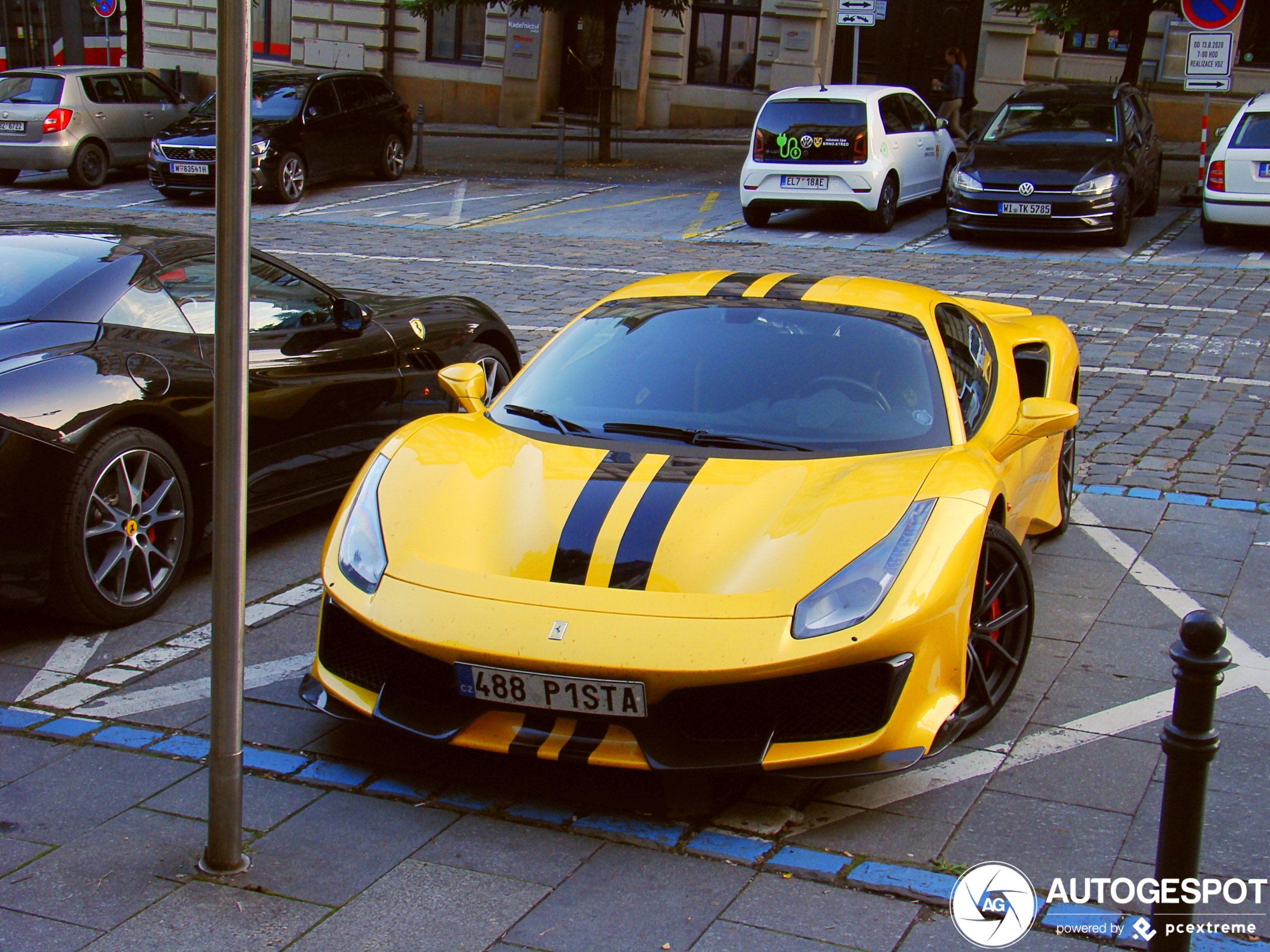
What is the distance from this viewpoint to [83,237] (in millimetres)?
6074

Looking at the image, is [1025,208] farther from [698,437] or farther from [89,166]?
[89,166]

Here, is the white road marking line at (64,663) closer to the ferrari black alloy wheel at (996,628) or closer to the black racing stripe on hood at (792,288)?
the black racing stripe on hood at (792,288)

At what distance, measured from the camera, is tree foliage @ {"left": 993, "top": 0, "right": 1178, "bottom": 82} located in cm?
1944

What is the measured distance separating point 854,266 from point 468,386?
9.69 m

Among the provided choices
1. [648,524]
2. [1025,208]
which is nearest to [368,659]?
[648,524]

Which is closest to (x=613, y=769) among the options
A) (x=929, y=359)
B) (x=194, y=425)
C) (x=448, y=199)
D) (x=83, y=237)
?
(x=929, y=359)

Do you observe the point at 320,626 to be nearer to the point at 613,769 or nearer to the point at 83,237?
the point at 613,769

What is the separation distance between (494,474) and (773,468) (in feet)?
2.83

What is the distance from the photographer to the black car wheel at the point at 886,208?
663 inches

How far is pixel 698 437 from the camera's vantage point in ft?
15.4

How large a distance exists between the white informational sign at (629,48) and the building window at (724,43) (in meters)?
1.21

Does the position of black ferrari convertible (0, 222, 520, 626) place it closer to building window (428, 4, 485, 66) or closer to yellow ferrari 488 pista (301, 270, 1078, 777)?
yellow ferrari 488 pista (301, 270, 1078, 777)

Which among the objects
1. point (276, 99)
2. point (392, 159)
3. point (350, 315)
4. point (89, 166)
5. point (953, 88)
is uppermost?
point (953, 88)

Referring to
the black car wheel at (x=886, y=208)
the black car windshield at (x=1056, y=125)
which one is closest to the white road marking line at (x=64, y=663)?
the black car wheel at (x=886, y=208)
